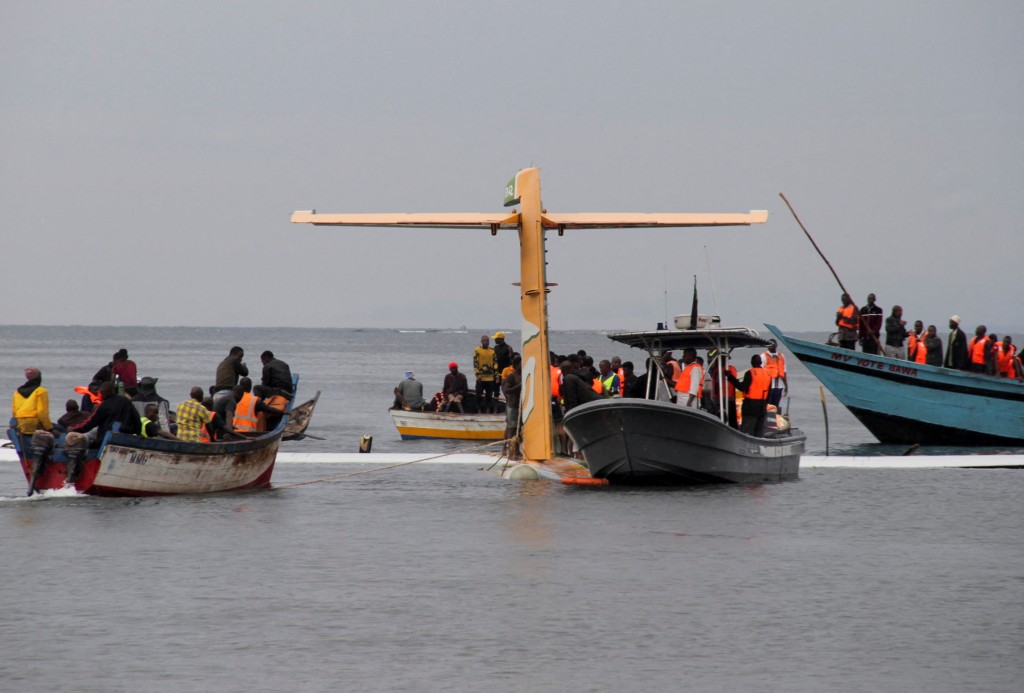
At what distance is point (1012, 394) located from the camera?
31328 mm

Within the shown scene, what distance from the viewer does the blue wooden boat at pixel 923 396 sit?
31.4 m

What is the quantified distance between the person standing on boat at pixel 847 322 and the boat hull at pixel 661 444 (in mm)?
10352

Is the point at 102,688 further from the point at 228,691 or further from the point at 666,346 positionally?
the point at 666,346

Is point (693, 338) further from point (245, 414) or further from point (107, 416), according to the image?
point (107, 416)

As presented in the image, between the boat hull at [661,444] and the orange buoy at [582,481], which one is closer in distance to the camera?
the boat hull at [661,444]

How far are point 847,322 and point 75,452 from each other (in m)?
20.3

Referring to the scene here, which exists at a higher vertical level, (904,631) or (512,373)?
(512,373)

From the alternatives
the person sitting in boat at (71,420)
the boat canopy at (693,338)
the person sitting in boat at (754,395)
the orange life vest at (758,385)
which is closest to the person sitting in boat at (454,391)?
the boat canopy at (693,338)

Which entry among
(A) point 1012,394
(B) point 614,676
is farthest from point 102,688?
(A) point 1012,394

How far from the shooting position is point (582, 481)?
22828 mm

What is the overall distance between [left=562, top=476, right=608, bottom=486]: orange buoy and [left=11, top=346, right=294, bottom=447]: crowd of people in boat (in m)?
5.21

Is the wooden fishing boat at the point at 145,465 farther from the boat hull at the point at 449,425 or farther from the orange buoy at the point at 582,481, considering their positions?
the boat hull at the point at 449,425

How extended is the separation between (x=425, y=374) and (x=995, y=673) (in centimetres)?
8731

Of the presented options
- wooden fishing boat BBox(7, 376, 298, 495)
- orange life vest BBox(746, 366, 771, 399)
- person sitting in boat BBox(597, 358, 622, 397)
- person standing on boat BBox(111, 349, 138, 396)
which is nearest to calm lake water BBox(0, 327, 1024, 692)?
wooden fishing boat BBox(7, 376, 298, 495)
